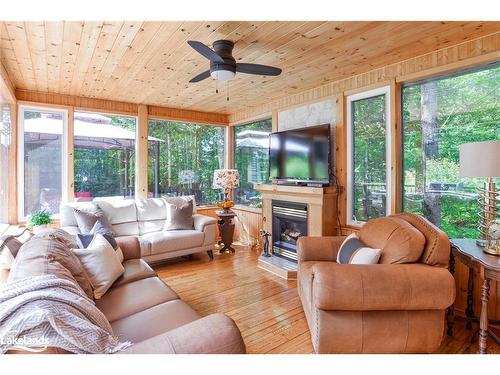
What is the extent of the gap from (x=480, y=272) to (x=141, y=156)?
4.60 metres

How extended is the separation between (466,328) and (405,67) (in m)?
2.52

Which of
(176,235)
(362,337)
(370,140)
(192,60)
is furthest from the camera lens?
(176,235)

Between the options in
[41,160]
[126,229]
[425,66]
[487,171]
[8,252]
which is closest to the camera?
[8,252]

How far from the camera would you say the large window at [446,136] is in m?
2.46

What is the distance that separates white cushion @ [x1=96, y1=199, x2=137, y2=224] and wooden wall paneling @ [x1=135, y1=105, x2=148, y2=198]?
22.0 inches

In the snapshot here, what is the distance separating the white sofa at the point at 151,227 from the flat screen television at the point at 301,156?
53.0 inches

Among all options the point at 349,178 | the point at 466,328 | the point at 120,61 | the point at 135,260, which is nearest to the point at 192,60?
the point at 120,61

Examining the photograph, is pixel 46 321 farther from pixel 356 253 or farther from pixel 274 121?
pixel 274 121

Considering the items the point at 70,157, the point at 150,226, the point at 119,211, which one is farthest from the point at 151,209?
the point at 70,157

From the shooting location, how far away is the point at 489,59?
2.34 metres

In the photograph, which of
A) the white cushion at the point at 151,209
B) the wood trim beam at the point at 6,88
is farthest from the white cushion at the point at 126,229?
the wood trim beam at the point at 6,88

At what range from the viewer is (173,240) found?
377 cm

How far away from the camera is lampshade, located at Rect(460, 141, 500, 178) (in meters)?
1.86

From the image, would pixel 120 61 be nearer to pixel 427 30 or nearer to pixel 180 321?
pixel 180 321
